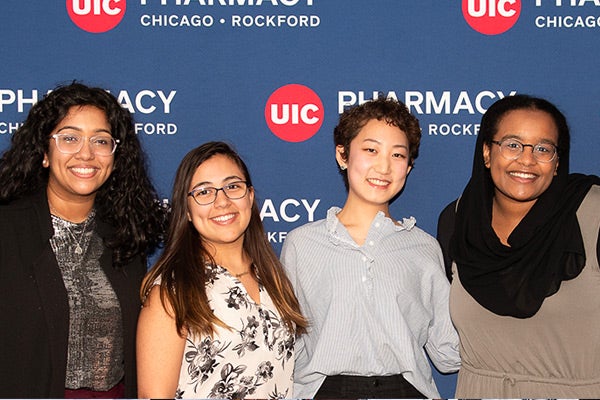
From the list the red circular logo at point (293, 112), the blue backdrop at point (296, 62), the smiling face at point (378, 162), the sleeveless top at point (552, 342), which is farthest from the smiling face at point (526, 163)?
the red circular logo at point (293, 112)

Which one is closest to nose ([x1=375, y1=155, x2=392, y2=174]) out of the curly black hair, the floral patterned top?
the floral patterned top

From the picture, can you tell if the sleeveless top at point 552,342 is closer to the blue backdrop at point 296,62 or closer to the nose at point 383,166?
the nose at point 383,166

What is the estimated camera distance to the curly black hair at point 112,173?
2.19m

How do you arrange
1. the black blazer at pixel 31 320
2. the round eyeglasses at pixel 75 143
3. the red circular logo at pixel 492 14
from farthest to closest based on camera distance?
the red circular logo at pixel 492 14 < the round eyeglasses at pixel 75 143 < the black blazer at pixel 31 320

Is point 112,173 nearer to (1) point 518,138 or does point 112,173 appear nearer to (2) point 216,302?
(2) point 216,302

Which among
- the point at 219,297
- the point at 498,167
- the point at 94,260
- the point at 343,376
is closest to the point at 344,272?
the point at 343,376

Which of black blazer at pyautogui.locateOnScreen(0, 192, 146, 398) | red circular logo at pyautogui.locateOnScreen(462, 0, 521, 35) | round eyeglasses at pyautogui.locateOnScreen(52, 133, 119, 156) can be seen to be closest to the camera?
black blazer at pyautogui.locateOnScreen(0, 192, 146, 398)

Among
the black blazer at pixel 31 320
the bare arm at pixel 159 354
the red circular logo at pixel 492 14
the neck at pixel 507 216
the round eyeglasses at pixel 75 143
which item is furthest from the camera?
the red circular logo at pixel 492 14

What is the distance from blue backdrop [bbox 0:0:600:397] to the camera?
2.87m

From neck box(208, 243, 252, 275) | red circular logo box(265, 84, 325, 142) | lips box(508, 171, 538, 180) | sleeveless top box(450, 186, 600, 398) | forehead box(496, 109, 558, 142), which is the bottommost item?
sleeveless top box(450, 186, 600, 398)

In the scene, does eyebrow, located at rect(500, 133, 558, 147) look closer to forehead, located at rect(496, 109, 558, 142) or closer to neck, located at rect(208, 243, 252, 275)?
forehead, located at rect(496, 109, 558, 142)

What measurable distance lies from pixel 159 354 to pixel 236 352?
0.22 metres

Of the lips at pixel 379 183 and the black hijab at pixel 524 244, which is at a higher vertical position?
the lips at pixel 379 183

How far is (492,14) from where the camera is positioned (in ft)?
9.39
